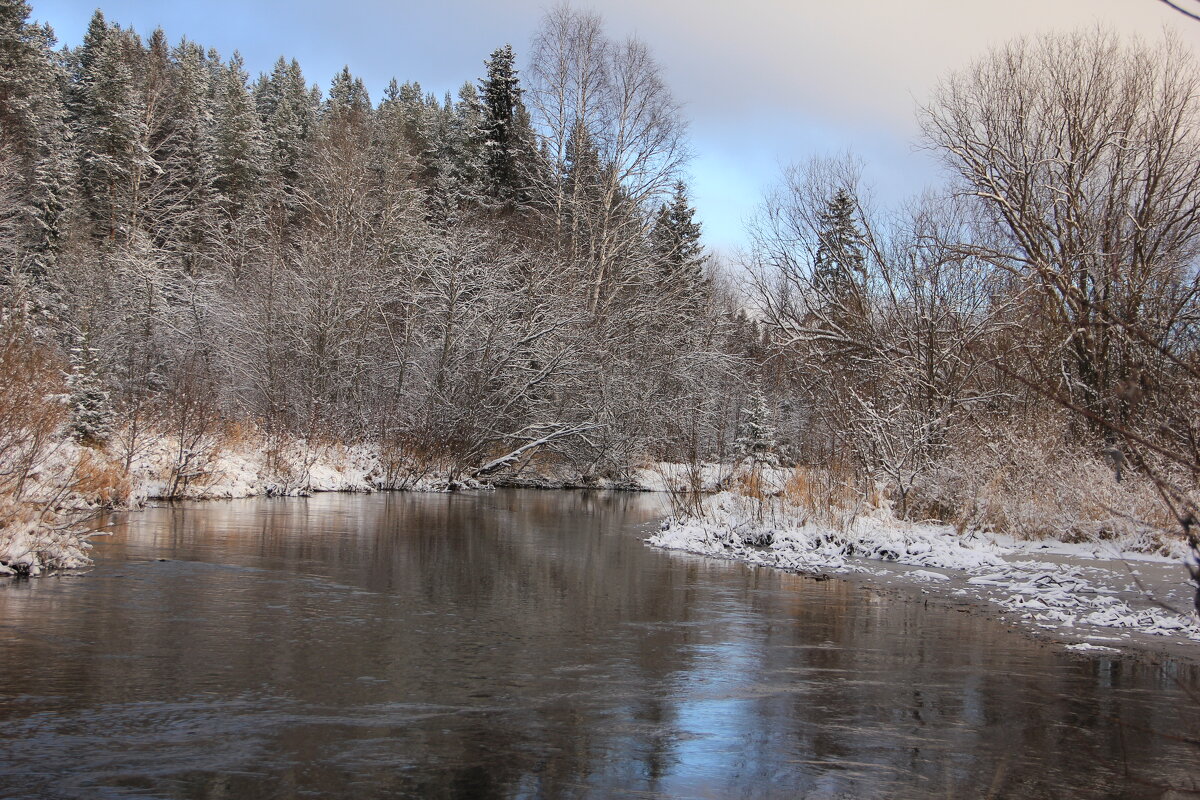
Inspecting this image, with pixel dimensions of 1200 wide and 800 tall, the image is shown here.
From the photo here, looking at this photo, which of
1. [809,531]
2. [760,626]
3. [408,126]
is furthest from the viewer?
[408,126]

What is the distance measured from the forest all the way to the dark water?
166 centimetres

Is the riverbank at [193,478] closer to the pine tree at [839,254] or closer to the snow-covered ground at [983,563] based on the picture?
the snow-covered ground at [983,563]

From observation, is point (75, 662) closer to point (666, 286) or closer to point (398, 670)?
point (398, 670)

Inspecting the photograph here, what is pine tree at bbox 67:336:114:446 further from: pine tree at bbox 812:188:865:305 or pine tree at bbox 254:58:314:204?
pine tree at bbox 254:58:314:204

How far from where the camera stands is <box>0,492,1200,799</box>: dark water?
16.5 feet

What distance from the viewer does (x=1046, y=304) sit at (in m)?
19.0

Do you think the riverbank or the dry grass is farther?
the dry grass

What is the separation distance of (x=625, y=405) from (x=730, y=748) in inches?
1084

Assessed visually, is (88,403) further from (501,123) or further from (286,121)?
(286,121)

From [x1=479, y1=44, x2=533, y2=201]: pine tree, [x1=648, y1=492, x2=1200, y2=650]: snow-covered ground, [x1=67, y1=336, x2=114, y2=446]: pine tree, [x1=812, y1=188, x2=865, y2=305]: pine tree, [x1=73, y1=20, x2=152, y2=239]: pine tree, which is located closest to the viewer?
[x1=648, y1=492, x2=1200, y2=650]: snow-covered ground

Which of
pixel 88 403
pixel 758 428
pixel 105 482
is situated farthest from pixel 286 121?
pixel 105 482

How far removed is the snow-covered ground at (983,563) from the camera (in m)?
9.77

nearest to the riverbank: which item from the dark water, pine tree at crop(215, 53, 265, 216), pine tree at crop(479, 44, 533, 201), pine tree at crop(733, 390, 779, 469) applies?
the dark water

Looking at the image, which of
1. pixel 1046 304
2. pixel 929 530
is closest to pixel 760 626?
pixel 929 530
